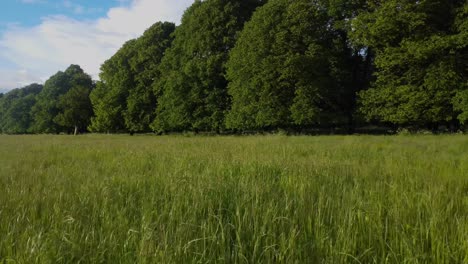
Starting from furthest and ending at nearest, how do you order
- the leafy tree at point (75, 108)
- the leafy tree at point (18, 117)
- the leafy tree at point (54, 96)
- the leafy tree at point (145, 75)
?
the leafy tree at point (18, 117) → the leafy tree at point (54, 96) → the leafy tree at point (75, 108) → the leafy tree at point (145, 75)

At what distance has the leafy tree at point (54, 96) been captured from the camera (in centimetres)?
5181

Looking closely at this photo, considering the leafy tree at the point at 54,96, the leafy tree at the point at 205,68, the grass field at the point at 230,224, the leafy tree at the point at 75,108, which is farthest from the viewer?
the leafy tree at the point at 54,96

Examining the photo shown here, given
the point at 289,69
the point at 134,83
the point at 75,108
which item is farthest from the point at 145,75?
the point at 289,69

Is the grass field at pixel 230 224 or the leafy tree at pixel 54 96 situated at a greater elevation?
the leafy tree at pixel 54 96

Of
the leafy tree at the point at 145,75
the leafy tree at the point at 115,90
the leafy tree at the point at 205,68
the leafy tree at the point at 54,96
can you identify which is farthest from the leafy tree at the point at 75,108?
the leafy tree at the point at 205,68

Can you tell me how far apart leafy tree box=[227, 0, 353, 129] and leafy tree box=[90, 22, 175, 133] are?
14.2 metres

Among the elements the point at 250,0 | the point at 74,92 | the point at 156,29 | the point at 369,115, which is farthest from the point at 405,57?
the point at 74,92

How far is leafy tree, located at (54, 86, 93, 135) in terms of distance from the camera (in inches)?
1880

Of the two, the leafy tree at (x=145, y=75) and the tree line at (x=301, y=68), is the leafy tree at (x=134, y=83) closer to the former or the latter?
the leafy tree at (x=145, y=75)

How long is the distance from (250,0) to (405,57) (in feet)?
56.2

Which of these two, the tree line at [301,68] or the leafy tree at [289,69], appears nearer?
the tree line at [301,68]

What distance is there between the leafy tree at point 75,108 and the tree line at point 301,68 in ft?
44.6

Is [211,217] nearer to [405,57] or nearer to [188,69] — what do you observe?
[405,57]

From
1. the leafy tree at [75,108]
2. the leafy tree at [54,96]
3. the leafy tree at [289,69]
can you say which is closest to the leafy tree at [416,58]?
the leafy tree at [289,69]
